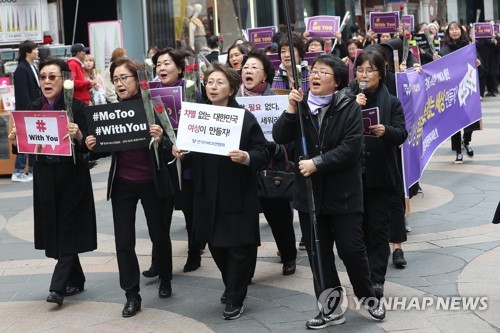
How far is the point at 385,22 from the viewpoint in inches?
625

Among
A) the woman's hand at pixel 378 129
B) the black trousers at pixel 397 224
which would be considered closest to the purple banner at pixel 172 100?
the woman's hand at pixel 378 129

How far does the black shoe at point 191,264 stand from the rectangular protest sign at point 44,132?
161cm

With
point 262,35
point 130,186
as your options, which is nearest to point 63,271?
point 130,186

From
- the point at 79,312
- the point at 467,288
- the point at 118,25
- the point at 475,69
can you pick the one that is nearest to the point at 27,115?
the point at 79,312

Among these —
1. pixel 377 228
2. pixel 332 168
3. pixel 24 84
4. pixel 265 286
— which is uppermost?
pixel 24 84

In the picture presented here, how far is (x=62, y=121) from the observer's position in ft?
22.5

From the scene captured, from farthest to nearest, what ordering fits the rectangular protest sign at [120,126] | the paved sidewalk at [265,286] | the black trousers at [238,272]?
the rectangular protest sign at [120,126], the black trousers at [238,272], the paved sidewalk at [265,286]

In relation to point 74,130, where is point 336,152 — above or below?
below

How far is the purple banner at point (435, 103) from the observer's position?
8.85m

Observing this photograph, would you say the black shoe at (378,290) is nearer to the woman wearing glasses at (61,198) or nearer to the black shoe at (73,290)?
the woman wearing glasses at (61,198)

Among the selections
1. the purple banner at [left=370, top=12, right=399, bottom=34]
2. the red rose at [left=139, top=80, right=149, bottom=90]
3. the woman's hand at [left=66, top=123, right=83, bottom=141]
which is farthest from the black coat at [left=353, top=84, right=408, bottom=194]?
the purple banner at [left=370, top=12, right=399, bottom=34]

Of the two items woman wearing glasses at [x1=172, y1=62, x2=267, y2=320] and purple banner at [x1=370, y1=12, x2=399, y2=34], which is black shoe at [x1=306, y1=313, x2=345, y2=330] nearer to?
woman wearing glasses at [x1=172, y1=62, x2=267, y2=320]

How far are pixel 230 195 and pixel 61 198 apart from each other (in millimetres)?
1385

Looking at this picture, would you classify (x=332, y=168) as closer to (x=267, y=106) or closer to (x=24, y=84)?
(x=267, y=106)
